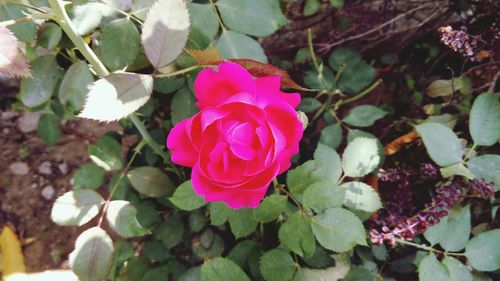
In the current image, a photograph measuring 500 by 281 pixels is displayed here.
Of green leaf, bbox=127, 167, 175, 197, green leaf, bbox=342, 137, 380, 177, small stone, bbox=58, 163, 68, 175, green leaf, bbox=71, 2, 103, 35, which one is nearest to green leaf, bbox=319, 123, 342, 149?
green leaf, bbox=342, 137, 380, 177

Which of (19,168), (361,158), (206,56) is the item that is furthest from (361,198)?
(19,168)

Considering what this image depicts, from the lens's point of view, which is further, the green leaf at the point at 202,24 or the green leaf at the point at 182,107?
the green leaf at the point at 182,107

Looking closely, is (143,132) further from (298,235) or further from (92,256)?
(298,235)

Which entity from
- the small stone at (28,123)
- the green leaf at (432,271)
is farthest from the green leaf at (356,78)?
the small stone at (28,123)

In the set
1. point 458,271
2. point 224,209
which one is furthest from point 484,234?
point 224,209

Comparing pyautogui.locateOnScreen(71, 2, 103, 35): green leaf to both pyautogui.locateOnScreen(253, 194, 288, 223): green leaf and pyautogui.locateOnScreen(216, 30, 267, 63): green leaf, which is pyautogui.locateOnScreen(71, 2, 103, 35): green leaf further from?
pyautogui.locateOnScreen(253, 194, 288, 223): green leaf

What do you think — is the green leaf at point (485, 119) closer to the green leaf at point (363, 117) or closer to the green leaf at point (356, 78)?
the green leaf at point (363, 117)
